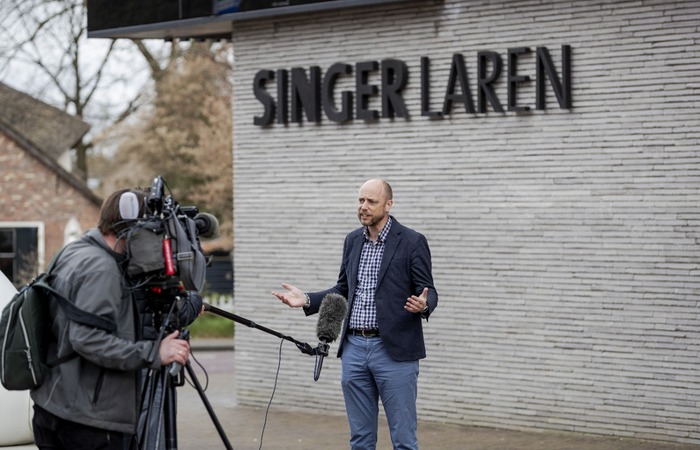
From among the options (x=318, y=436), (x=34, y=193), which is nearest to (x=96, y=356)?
(x=318, y=436)

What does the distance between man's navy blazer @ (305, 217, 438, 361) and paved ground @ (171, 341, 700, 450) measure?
223 centimetres

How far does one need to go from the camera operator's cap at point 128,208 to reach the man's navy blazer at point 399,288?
227 cm

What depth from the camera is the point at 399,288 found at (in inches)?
298

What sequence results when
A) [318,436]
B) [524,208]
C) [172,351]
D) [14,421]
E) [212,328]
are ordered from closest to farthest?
[172,351] < [14,421] < [524,208] < [318,436] < [212,328]

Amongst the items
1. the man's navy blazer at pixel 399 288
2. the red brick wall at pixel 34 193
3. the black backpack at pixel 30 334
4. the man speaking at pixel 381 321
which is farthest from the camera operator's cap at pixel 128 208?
the red brick wall at pixel 34 193

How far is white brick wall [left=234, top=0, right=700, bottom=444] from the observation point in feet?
34.0

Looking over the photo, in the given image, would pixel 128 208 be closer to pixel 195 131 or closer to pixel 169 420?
pixel 169 420

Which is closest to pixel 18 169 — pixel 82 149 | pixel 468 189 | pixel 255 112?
pixel 82 149

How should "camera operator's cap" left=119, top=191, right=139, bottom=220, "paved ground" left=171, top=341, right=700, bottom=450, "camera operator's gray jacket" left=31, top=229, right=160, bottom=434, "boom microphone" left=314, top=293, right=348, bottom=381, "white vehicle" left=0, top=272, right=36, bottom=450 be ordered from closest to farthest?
1. "camera operator's gray jacket" left=31, top=229, right=160, bottom=434
2. "camera operator's cap" left=119, top=191, right=139, bottom=220
3. "white vehicle" left=0, top=272, right=36, bottom=450
4. "boom microphone" left=314, top=293, right=348, bottom=381
5. "paved ground" left=171, top=341, right=700, bottom=450

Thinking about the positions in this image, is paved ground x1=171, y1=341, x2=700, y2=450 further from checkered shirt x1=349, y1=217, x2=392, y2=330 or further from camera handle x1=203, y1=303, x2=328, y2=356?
camera handle x1=203, y1=303, x2=328, y2=356

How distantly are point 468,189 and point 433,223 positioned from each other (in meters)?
0.51

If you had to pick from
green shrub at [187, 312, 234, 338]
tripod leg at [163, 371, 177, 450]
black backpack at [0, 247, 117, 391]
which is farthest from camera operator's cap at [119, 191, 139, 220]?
green shrub at [187, 312, 234, 338]

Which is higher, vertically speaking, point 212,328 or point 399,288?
point 399,288

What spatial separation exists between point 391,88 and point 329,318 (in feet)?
16.8
